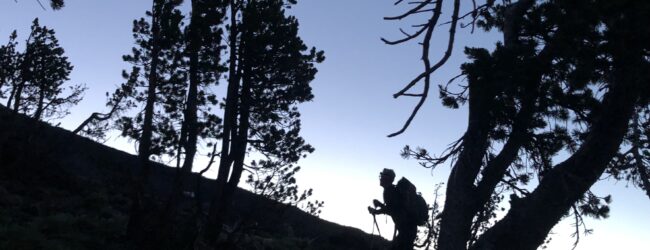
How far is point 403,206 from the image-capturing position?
7.29 metres

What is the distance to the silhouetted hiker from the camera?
7277mm

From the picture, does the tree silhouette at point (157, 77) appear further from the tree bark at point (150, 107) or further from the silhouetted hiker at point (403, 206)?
the silhouetted hiker at point (403, 206)

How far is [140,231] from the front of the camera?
32.2 feet

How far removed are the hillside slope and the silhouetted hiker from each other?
53 cm

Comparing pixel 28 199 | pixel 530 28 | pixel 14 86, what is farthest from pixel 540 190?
pixel 14 86

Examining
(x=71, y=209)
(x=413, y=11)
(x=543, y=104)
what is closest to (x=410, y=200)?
(x=543, y=104)

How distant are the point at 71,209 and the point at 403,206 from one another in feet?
29.4

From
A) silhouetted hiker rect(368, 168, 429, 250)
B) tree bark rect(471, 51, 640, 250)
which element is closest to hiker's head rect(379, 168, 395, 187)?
silhouetted hiker rect(368, 168, 429, 250)

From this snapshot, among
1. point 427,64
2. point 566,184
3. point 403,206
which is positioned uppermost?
point 403,206

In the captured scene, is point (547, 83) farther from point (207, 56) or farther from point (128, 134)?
point (128, 134)

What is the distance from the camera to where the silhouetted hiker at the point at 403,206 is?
7277mm

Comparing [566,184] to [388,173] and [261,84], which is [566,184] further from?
[261,84]

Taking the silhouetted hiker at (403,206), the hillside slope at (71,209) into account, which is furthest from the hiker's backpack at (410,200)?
the hillside slope at (71,209)

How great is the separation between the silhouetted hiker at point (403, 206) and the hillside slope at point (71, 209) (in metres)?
0.53
